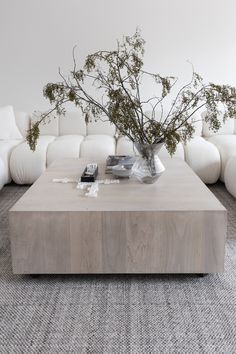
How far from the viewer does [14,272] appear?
1681 mm

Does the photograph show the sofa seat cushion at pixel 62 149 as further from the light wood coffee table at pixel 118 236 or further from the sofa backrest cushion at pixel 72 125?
the light wood coffee table at pixel 118 236

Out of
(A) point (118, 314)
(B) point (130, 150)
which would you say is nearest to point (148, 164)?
(A) point (118, 314)

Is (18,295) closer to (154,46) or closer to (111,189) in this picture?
(111,189)

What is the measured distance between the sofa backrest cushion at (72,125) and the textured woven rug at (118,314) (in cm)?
226

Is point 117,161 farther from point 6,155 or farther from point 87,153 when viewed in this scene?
point 6,155

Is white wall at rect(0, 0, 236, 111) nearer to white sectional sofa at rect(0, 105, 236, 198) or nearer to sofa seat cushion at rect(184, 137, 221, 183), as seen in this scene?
white sectional sofa at rect(0, 105, 236, 198)

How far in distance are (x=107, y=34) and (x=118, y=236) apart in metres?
3.22

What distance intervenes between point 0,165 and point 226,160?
6.45ft

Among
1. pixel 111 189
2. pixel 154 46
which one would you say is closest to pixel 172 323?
pixel 111 189

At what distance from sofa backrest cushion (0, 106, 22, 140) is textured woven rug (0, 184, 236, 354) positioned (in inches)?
82.7

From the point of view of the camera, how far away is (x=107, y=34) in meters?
4.17

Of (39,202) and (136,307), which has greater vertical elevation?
(39,202)

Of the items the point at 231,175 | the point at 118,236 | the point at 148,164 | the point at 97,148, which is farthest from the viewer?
the point at 97,148

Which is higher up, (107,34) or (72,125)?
(107,34)
